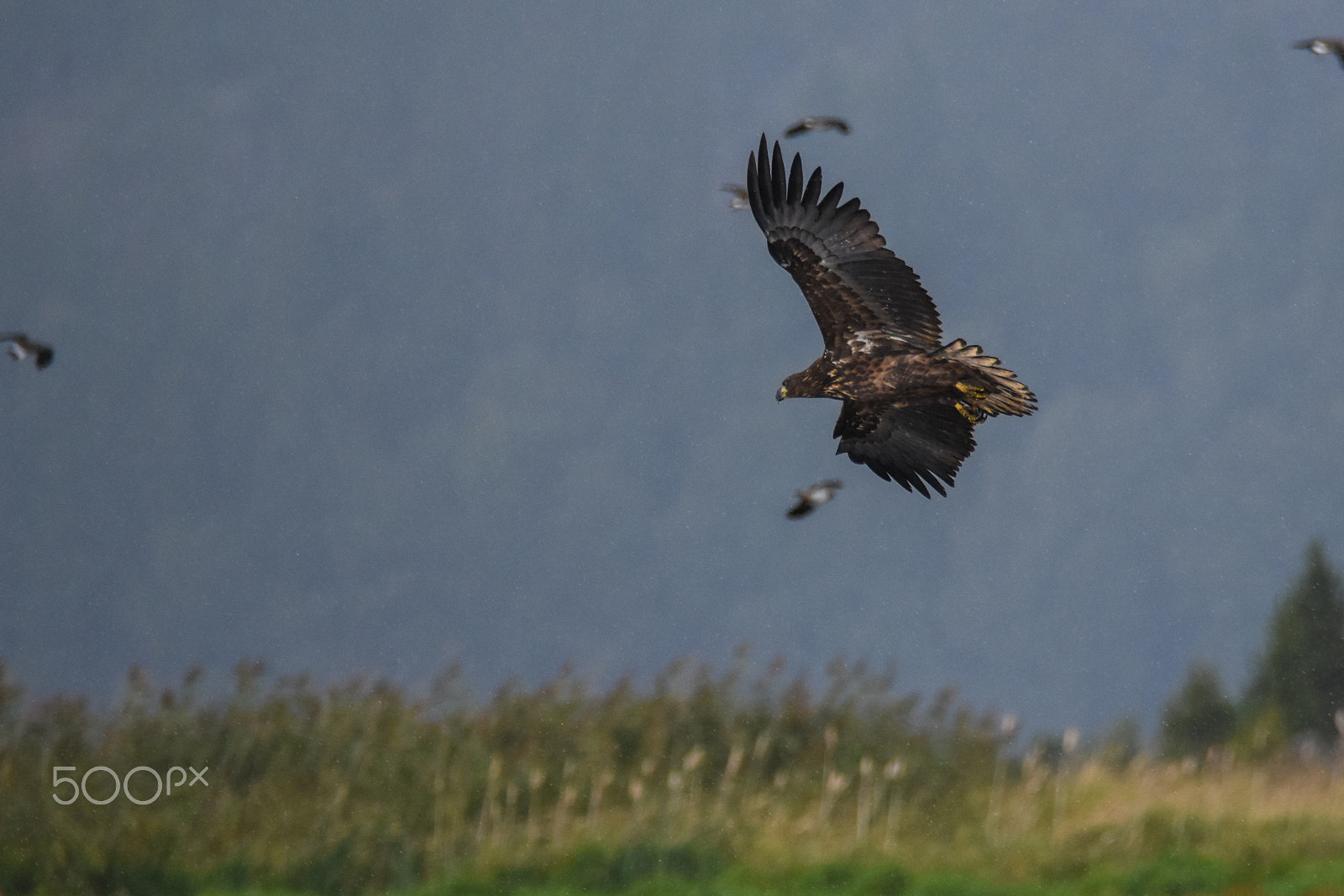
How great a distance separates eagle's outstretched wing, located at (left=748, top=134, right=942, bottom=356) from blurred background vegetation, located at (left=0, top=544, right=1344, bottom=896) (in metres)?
3.30

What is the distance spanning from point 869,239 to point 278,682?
5.29m

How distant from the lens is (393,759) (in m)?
10.6

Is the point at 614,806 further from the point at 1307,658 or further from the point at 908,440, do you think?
the point at 1307,658

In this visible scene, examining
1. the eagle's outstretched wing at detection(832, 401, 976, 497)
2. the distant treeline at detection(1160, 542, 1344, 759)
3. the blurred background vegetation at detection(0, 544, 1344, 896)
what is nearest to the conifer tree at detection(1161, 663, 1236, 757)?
the distant treeline at detection(1160, 542, 1344, 759)

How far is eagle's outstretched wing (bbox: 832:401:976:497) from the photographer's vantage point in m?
8.76

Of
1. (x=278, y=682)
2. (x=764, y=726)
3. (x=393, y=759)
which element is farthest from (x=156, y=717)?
(x=764, y=726)

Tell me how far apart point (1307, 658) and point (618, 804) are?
10.9 metres

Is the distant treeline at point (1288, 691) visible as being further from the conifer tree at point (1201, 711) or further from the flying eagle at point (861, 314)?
the flying eagle at point (861, 314)

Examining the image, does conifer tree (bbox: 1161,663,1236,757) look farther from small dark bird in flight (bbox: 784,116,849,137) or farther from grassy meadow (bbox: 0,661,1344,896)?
small dark bird in flight (bbox: 784,116,849,137)

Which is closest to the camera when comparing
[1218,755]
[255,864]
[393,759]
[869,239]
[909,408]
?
[869,239]

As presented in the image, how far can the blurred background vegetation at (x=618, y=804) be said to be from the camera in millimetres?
9875

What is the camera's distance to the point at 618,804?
1058 centimetres

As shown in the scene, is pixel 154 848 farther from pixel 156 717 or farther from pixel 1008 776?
pixel 1008 776

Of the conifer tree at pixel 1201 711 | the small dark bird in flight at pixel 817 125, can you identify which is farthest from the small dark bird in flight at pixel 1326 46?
the conifer tree at pixel 1201 711
